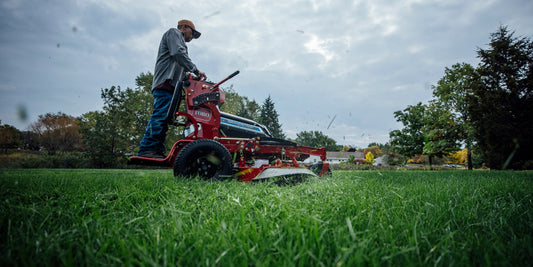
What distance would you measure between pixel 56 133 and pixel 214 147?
3319 cm

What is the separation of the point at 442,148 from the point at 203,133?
23.4 m

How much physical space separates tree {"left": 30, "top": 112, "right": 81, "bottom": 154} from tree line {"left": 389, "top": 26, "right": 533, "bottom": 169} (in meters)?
32.4

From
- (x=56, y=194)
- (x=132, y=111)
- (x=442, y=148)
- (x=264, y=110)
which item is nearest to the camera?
(x=56, y=194)

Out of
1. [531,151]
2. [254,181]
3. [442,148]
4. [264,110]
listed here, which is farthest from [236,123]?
[264,110]

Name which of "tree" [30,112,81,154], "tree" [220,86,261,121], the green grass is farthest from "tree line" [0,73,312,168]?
the green grass

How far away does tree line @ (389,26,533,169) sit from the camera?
9.06 meters

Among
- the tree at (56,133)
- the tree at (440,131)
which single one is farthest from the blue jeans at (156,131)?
the tree at (56,133)

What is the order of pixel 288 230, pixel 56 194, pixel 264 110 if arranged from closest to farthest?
pixel 288 230 < pixel 56 194 < pixel 264 110

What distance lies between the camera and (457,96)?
802 inches

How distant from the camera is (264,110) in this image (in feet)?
139

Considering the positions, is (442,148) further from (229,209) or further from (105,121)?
(105,121)

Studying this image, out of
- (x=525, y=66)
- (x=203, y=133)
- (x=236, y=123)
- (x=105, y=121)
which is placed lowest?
(x=203, y=133)

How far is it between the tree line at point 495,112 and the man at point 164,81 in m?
4.91

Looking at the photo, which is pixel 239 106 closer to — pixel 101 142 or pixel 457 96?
pixel 101 142
